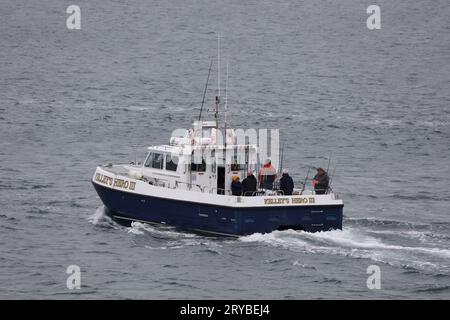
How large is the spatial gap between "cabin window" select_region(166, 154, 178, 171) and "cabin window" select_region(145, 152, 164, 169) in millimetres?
324

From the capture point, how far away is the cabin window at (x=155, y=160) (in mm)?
51178

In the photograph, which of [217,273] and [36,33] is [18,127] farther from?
[36,33]

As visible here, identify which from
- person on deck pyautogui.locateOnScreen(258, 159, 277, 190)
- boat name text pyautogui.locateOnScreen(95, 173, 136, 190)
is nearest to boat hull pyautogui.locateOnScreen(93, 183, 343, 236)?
boat name text pyautogui.locateOnScreen(95, 173, 136, 190)

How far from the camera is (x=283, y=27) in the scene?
478 ft

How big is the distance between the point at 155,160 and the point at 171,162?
0.85m

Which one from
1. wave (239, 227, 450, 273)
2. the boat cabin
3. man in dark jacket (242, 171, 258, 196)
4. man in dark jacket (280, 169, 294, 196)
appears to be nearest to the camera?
wave (239, 227, 450, 273)

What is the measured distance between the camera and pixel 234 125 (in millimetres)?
78875

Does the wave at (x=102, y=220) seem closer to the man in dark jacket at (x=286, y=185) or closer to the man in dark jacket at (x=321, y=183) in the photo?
the man in dark jacket at (x=286, y=185)

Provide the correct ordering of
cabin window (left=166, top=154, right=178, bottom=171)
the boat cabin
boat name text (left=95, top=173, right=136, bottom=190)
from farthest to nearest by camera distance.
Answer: cabin window (left=166, top=154, right=178, bottom=171) → boat name text (left=95, top=173, right=136, bottom=190) → the boat cabin

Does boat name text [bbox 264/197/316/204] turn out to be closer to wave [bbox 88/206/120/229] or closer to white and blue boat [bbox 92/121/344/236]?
white and blue boat [bbox 92/121/344/236]

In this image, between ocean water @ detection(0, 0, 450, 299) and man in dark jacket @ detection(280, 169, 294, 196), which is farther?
man in dark jacket @ detection(280, 169, 294, 196)

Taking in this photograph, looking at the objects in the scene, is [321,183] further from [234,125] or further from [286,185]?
[234,125]

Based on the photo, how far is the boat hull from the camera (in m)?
48.1

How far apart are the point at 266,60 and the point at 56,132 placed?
46696mm
